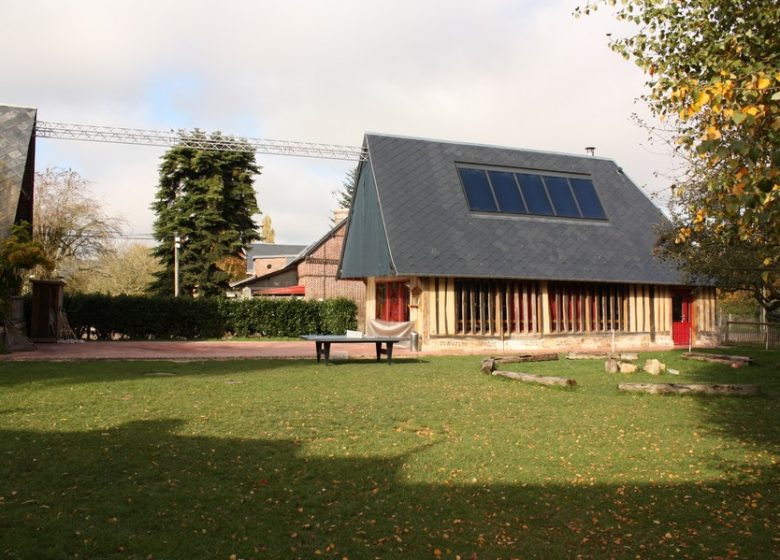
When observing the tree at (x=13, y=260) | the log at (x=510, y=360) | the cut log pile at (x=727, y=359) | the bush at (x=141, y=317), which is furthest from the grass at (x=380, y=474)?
the bush at (x=141, y=317)

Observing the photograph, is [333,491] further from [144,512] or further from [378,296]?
[378,296]

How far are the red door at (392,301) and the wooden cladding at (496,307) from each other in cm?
196

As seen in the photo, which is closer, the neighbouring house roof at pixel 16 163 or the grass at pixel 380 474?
the grass at pixel 380 474

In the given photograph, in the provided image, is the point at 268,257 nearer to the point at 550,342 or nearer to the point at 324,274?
the point at 324,274

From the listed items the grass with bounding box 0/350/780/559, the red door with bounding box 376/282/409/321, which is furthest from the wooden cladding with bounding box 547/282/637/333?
the grass with bounding box 0/350/780/559

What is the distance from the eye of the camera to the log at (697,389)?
36.7 feet

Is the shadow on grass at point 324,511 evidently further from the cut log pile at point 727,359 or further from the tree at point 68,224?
the tree at point 68,224

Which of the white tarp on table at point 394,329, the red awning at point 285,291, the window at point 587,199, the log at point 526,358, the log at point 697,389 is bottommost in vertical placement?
the log at point 697,389

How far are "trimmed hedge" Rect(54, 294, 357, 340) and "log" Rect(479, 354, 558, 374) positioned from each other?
11142 mm

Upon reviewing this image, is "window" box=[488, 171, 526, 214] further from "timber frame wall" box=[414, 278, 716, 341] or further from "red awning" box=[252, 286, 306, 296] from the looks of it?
"red awning" box=[252, 286, 306, 296]

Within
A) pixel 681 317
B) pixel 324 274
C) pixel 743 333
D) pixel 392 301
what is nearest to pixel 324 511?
pixel 392 301

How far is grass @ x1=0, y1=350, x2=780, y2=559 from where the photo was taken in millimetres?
4688

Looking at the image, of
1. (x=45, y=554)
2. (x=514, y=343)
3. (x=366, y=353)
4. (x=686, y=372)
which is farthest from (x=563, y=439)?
(x=514, y=343)

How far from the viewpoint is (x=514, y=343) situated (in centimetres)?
2206
